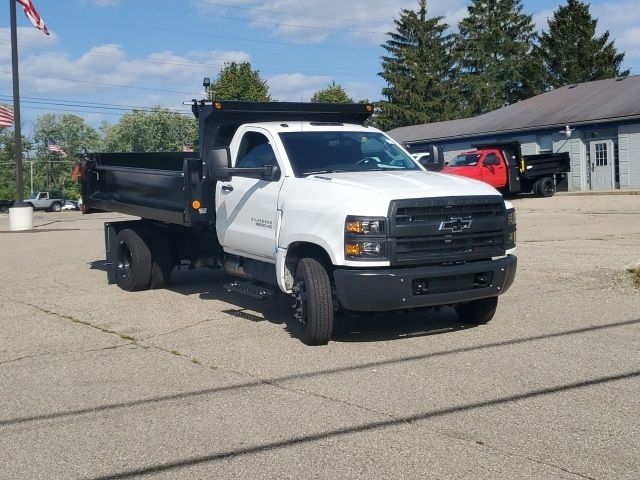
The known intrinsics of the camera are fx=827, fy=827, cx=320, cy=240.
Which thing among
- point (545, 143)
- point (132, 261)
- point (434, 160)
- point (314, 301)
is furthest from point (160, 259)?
point (545, 143)

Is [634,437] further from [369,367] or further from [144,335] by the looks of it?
[144,335]

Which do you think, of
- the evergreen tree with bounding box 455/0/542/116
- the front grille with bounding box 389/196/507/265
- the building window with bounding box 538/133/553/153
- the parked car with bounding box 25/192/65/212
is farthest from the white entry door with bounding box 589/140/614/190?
the parked car with bounding box 25/192/65/212

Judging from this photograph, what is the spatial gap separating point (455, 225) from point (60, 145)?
115950 mm

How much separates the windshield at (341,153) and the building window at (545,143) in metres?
29.7

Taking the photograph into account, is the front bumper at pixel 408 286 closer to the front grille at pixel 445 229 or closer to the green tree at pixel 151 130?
the front grille at pixel 445 229

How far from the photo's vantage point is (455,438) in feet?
17.1

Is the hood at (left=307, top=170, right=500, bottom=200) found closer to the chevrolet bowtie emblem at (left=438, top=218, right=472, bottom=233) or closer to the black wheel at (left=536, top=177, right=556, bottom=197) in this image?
the chevrolet bowtie emblem at (left=438, top=218, right=472, bottom=233)

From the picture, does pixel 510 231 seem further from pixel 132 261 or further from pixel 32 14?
pixel 32 14

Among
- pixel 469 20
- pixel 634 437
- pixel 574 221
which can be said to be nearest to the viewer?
pixel 634 437

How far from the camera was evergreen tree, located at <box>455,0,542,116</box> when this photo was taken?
6812 cm

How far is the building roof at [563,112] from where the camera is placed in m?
34.7

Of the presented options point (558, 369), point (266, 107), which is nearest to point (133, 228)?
point (266, 107)

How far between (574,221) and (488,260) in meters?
13.4

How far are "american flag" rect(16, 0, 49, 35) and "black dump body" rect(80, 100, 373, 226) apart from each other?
1937cm
